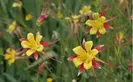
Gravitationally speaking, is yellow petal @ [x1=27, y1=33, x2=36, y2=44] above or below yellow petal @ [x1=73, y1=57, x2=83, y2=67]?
above

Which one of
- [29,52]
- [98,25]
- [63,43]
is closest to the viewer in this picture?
[29,52]

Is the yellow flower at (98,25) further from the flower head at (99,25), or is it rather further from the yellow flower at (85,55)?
the yellow flower at (85,55)

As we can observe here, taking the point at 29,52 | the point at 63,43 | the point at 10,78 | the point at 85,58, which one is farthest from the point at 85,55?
the point at 10,78

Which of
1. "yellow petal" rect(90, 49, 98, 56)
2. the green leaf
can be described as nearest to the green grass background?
the green leaf

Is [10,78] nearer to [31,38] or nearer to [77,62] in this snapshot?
[31,38]

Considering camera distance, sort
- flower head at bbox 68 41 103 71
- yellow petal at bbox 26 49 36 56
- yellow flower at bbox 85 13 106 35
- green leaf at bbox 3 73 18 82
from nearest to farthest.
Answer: flower head at bbox 68 41 103 71, yellow petal at bbox 26 49 36 56, yellow flower at bbox 85 13 106 35, green leaf at bbox 3 73 18 82

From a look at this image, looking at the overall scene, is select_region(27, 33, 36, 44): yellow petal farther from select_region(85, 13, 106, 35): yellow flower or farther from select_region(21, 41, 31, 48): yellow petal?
select_region(85, 13, 106, 35): yellow flower

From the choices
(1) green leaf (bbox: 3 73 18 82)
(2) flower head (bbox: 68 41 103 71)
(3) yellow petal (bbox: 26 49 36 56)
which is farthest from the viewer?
(1) green leaf (bbox: 3 73 18 82)
